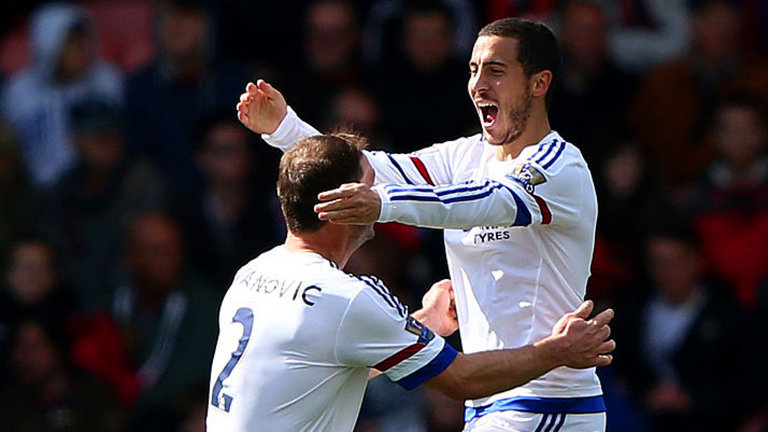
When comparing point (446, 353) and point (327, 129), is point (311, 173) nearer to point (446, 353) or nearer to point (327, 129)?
point (446, 353)

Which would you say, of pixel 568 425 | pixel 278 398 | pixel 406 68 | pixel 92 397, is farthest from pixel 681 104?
pixel 278 398

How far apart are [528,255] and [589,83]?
4.79 meters

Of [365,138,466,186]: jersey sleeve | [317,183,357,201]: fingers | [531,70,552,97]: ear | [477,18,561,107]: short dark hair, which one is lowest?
[365,138,466,186]: jersey sleeve

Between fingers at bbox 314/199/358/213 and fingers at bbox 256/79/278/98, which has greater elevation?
fingers at bbox 256/79/278/98

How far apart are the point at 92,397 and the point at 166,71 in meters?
2.35

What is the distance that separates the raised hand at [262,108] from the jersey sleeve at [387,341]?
1053 mm

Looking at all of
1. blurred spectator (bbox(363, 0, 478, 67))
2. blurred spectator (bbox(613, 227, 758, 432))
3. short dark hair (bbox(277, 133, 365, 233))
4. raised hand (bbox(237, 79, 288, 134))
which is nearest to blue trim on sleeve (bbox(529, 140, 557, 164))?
short dark hair (bbox(277, 133, 365, 233))

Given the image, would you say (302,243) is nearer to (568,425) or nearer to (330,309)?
(330,309)

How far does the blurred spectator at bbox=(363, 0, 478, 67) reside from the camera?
11070mm

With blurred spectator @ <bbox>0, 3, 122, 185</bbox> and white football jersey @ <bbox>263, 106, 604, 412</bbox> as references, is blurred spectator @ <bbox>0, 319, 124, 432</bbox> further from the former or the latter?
white football jersey @ <bbox>263, 106, 604, 412</bbox>

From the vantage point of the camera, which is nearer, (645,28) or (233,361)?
(233,361)

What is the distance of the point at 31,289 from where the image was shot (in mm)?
10688

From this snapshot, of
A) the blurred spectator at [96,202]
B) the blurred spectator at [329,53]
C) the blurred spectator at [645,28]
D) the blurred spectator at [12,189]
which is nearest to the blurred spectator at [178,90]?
the blurred spectator at [96,202]

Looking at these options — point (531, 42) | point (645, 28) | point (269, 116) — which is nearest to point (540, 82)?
point (531, 42)
